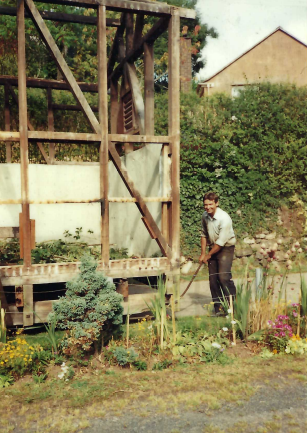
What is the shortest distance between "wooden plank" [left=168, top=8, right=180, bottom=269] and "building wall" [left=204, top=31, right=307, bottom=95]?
16.4m

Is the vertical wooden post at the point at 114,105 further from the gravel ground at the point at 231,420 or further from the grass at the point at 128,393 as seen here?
the gravel ground at the point at 231,420

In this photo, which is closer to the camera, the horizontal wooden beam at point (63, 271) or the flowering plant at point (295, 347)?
the flowering plant at point (295, 347)

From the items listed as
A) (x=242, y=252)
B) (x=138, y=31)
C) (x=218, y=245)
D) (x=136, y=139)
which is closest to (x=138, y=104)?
(x=138, y=31)

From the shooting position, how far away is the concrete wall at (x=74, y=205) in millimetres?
7748

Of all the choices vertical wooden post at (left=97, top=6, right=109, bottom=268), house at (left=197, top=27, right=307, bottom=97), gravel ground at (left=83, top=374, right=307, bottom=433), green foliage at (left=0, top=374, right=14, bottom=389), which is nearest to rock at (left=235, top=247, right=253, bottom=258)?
vertical wooden post at (left=97, top=6, right=109, bottom=268)

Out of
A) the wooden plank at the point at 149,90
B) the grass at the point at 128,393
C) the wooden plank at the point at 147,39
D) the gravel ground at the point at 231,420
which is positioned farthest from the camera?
the wooden plank at the point at 149,90

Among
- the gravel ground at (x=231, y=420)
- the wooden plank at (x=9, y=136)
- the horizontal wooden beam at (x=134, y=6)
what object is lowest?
the gravel ground at (x=231, y=420)

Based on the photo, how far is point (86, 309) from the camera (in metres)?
4.59

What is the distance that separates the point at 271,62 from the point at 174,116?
18192 mm

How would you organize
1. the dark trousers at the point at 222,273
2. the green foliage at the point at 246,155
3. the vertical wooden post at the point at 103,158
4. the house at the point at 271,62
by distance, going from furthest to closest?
1. the house at the point at 271,62
2. the green foliage at the point at 246,155
3. the dark trousers at the point at 222,273
4. the vertical wooden post at the point at 103,158

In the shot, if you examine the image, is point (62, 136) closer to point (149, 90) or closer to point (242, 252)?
point (149, 90)

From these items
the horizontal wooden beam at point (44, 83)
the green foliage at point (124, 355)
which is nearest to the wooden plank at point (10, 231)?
the green foliage at point (124, 355)

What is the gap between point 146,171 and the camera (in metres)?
7.18

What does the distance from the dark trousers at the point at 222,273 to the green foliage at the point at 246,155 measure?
3692 millimetres
